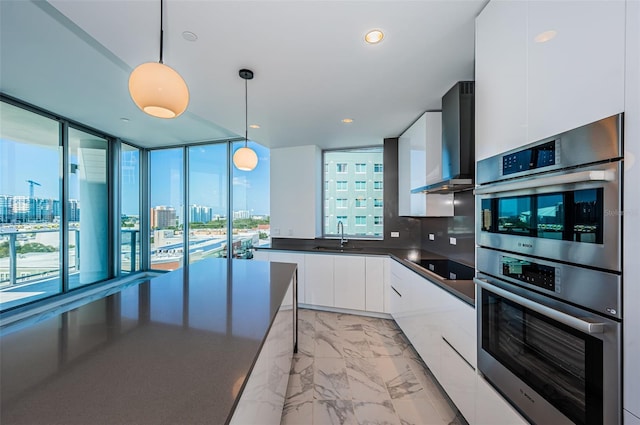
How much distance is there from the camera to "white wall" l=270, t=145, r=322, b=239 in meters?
3.90

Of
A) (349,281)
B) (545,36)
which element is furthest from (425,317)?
(545,36)

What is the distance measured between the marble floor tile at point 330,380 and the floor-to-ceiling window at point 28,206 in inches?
160

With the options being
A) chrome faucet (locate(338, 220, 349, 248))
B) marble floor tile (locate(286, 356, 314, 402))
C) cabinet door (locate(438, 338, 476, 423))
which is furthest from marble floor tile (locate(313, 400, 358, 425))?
chrome faucet (locate(338, 220, 349, 248))

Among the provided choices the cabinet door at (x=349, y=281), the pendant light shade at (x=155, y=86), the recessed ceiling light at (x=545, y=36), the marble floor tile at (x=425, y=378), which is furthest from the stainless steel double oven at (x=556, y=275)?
the cabinet door at (x=349, y=281)

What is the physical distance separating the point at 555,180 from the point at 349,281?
106 inches

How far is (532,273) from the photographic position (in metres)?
1.00

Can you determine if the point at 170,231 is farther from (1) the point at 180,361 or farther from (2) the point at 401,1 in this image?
(2) the point at 401,1

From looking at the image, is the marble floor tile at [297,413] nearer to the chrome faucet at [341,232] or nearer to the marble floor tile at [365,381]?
the marble floor tile at [365,381]

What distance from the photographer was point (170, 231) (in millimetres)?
4945

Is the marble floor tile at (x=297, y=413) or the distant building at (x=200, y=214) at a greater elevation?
the distant building at (x=200, y=214)

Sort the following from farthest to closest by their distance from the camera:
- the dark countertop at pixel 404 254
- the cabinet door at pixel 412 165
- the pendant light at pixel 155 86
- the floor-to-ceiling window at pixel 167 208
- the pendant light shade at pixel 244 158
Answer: the floor-to-ceiling window at pixel 167 208
the cabinet door at pixel 412 165
the pendant light shade at pixel 244 158
the dark countertop at pixel 404 254
the pendant light at pixel 155 86

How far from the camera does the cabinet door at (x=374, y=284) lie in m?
3.14

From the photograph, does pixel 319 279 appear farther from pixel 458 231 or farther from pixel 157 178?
pixel 157 178

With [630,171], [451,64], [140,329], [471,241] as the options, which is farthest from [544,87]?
[140,329]
